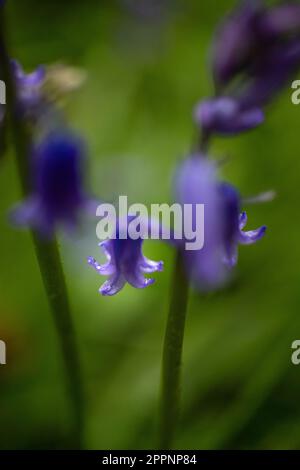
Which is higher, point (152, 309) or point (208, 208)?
point (152, 309)

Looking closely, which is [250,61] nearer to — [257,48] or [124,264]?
[257,48]

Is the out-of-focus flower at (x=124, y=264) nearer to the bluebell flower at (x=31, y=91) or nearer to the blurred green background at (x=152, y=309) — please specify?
the bluebell flower at (x=31, y=91)

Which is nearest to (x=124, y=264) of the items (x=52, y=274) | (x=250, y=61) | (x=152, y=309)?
(x=52, y=274)

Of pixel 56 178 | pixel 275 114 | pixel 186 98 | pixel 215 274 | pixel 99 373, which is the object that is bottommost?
pixel 215 274

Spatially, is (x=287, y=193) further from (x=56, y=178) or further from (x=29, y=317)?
(x=56, y=178)
